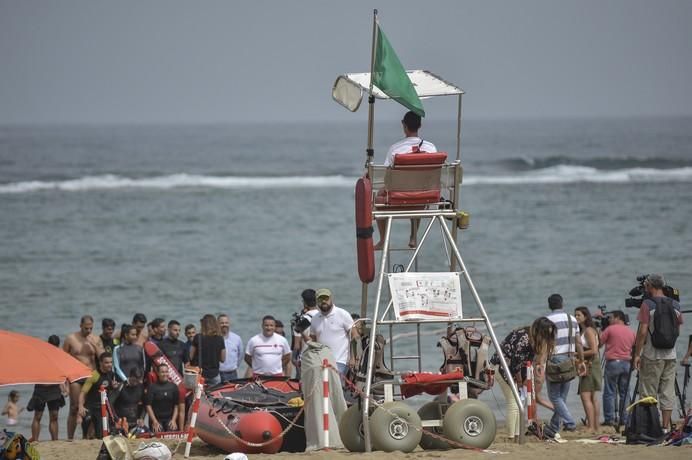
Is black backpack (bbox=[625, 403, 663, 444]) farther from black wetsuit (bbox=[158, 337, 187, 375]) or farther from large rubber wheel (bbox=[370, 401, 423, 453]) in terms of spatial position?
black wetsuit (bbox=[158, 337, 187, 375])

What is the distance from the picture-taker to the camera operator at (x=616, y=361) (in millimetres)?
15578

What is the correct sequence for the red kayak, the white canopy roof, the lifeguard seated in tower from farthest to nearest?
the red kayak < the white canopy roof < the lifeguard seated in tower

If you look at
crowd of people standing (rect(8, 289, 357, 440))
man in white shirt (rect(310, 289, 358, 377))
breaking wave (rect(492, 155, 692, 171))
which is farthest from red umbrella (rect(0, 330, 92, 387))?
breaking wave (rect(492, 155, 692, 171))

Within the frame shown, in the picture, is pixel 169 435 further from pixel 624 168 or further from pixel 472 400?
pixel 624 168

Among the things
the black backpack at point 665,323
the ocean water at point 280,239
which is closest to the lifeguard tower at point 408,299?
the black backpack at point 665,323

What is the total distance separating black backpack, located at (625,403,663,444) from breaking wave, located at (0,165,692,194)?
195 feet

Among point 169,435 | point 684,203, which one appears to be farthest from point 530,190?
point 169,435

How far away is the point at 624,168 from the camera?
84.8m

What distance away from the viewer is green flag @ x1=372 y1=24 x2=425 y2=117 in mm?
12328

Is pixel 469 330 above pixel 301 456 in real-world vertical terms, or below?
above

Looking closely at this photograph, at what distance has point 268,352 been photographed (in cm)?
1553

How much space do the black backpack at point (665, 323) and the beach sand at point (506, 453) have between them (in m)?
1.31

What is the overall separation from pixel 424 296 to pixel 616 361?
13.3 ft

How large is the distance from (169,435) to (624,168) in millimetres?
73226
